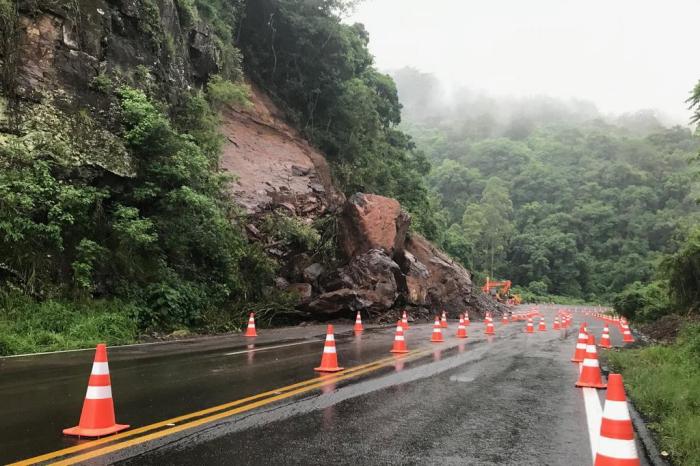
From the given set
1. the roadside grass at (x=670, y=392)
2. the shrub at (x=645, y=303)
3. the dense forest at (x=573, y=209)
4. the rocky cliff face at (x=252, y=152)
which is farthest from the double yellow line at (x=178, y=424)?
the dense forest at (x=573, y=209)

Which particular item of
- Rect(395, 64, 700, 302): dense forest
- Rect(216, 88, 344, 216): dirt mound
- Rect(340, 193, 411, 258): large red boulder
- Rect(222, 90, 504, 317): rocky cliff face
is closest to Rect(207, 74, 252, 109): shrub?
Rect(216, 88, 344, 216): dirt mound

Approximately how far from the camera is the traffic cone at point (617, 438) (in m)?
4.02

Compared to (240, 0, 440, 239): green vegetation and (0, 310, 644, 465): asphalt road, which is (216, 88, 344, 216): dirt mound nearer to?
(240, 0, 440, 239): green vegetation

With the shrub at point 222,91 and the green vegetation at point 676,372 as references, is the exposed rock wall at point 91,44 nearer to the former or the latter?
the shrub at point 222,91

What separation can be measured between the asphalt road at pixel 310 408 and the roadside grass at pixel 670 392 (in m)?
0.85

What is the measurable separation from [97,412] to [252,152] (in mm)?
24850

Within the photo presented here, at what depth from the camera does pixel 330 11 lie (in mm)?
34125

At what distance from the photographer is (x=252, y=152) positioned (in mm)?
29562

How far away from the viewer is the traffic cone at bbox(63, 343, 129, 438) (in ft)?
17.9

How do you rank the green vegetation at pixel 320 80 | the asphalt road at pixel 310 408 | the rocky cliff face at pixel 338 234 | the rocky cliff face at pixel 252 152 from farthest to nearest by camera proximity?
the green vegetation at pixel 320 80
the rocky cliff face at pixel 338 234
the rocky cliff face at pixel 252 152
the asphalt road at pixel 310 408

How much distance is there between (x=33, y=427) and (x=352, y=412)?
3380 mm

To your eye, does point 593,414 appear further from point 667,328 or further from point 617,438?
point 667,328

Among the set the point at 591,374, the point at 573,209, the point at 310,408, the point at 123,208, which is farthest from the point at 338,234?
the point at 573,209

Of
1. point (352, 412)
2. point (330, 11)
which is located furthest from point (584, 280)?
point (352, 412)
